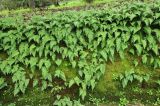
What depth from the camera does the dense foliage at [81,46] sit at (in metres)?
10.1

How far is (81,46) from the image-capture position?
10.2 m

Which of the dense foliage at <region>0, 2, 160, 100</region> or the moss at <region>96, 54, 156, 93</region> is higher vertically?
the dense foliage at <region>0, 2, 160, 100</region>

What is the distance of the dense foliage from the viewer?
1005 cm

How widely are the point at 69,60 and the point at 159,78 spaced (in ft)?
9.59

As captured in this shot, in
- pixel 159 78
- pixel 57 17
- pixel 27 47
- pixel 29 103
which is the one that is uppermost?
pixel 57 17

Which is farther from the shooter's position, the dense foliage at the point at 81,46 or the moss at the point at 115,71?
the moss at the point at 115,71

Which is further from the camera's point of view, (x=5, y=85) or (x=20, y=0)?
(x=20, y=0)

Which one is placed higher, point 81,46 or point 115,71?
point 81,46

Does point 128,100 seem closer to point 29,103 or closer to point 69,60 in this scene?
point 69,60

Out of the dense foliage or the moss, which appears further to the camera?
the moss

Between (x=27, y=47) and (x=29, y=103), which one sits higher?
(x=27, y=47)

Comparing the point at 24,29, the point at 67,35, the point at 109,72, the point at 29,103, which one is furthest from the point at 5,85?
the point at 109,72

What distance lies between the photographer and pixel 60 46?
10.4m

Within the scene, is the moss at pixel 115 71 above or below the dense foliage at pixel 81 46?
below
